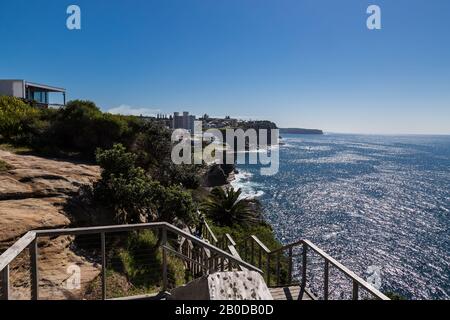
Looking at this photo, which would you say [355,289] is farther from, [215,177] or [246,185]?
[246,185]

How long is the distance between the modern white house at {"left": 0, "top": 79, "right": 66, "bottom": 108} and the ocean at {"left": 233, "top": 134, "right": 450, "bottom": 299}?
29.6m

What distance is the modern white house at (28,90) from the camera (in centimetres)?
3066

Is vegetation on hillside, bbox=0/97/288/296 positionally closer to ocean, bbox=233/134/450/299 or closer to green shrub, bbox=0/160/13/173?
green shrub, bbox=0/160/13/173

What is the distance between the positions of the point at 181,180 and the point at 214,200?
9.21 m

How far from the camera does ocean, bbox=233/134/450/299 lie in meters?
27.6

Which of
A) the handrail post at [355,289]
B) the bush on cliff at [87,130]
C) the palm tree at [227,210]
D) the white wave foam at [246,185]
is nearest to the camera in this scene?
the handrail post at [355,289]

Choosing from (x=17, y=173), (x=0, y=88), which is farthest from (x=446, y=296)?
(x=0, y=88)

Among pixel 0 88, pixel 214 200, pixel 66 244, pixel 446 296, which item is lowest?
pixel 446 296

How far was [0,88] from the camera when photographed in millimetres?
30672

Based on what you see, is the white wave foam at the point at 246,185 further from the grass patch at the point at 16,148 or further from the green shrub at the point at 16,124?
the grass patch at the point at 16,148

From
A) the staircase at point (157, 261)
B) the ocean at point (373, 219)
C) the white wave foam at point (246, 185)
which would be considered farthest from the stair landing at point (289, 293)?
the white wave foam at point (246, 185)

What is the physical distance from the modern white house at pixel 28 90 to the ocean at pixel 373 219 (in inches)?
1166
